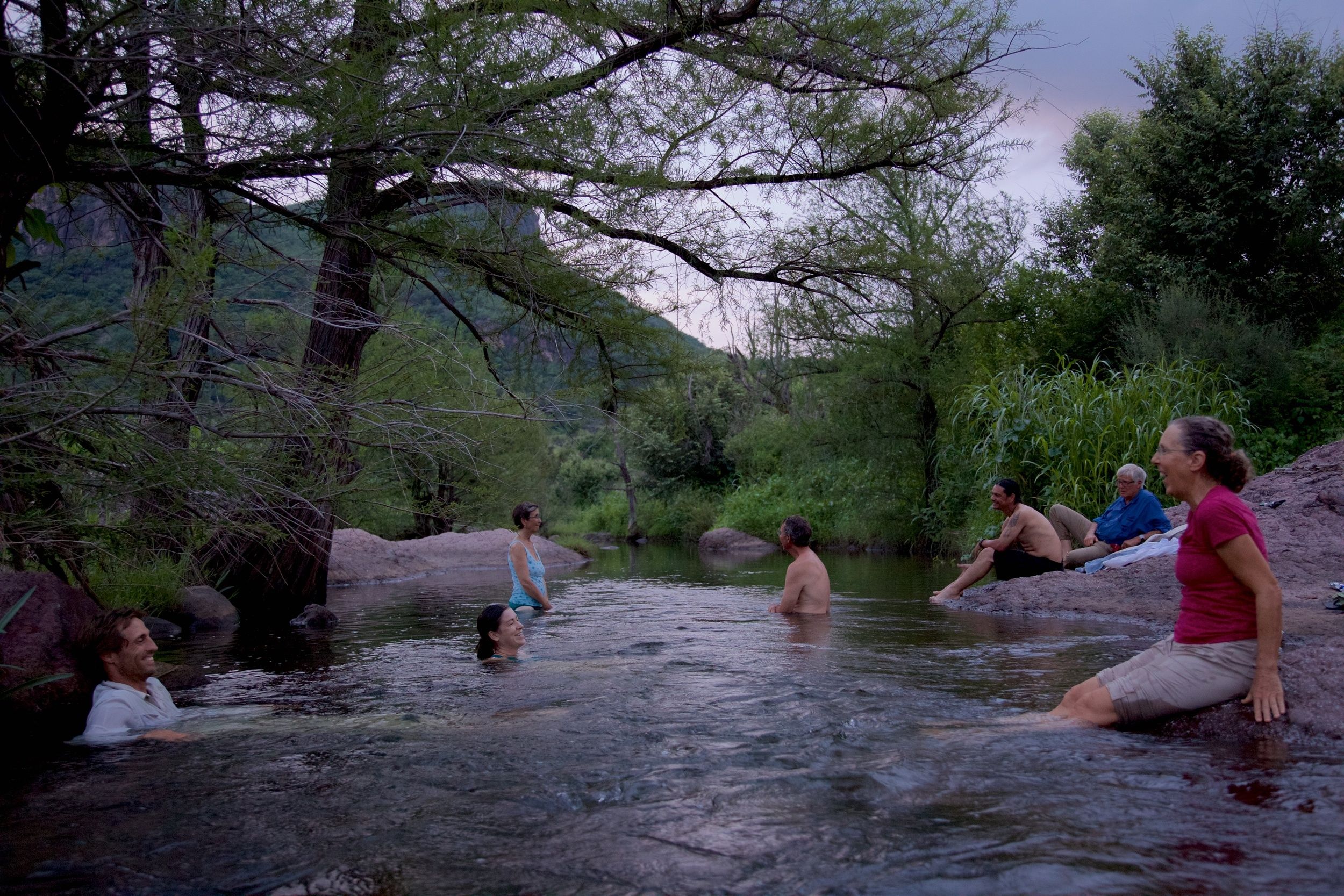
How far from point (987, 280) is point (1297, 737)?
54.8 feet

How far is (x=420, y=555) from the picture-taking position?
20953mm

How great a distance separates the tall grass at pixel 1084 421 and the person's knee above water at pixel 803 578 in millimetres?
6085

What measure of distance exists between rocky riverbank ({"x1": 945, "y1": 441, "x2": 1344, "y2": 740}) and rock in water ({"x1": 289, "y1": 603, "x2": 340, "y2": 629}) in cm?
710

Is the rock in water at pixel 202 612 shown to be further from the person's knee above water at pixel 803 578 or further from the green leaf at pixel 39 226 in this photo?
the person's knee above water at pixel 803 578

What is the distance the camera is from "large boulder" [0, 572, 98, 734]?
228 inches

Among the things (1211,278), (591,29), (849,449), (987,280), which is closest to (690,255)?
(591,29)

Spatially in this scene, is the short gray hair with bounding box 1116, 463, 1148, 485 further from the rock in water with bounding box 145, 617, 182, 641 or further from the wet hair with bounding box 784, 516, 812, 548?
the rock in water with bounding box 145, 617, 182, 641

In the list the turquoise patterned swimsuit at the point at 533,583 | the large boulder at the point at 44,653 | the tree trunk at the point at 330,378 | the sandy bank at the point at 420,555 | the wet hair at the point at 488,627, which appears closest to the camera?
the large boulder at the point at 44,653

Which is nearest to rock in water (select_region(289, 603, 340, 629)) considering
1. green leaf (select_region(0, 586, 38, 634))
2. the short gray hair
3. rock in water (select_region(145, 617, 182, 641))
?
rock in water (select_region(145, 617, 182, 641))

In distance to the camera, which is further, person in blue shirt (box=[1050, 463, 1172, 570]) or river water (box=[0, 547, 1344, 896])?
person in blue shirt (box=[1050, 463, 1172, 570])

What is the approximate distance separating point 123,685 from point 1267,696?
19.7 feet

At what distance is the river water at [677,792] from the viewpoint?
3.33 m

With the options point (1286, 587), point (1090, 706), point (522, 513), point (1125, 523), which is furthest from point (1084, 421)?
point (1090, 706)

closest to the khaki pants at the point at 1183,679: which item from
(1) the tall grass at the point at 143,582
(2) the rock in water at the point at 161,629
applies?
(1) the tall grass at the point at 143,582
